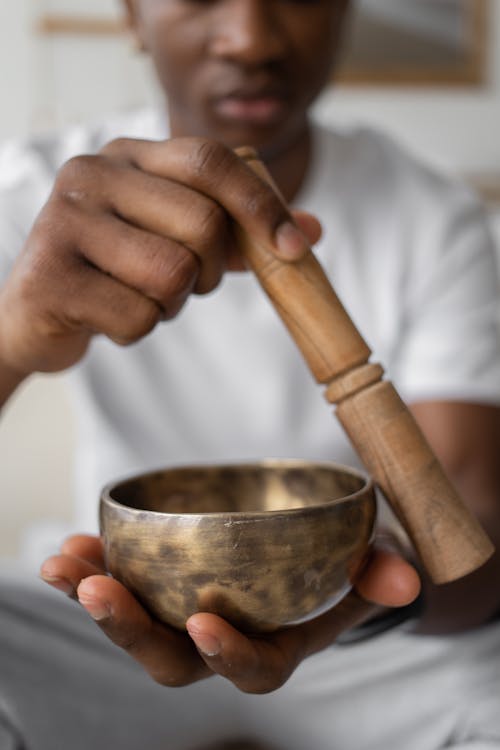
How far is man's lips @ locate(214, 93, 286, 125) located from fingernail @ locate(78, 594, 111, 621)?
27.9 inches

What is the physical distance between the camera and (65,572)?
0.58 m

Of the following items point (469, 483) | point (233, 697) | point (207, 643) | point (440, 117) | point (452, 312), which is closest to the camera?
point (207, 643)

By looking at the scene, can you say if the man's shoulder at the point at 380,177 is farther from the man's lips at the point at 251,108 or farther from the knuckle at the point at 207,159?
the knuckle at the point at 207,159

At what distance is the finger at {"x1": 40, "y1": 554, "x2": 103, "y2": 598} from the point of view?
22.7 inches

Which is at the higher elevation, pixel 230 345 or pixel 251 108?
pixel 251 108

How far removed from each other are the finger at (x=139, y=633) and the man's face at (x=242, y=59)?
0.69 meters

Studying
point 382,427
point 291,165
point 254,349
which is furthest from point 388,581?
point 291,165

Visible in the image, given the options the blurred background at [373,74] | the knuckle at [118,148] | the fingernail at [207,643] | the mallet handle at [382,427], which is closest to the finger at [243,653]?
the fingernail at [207,643]

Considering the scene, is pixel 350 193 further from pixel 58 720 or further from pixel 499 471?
pixel 58 720

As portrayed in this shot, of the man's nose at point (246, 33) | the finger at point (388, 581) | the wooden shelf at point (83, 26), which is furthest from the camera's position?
the wooden shelf at point (83, 26)

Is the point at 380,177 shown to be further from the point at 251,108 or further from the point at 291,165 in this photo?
the point at 251,108

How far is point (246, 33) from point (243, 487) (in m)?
0.56

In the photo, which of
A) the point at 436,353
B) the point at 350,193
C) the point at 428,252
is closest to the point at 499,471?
the point at 436,353

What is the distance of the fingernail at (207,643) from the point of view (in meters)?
0.52
